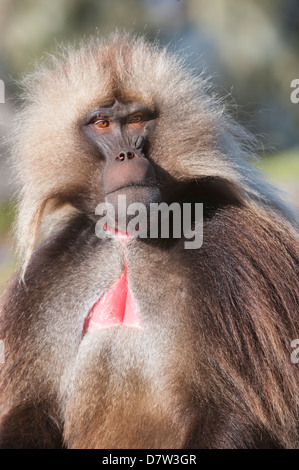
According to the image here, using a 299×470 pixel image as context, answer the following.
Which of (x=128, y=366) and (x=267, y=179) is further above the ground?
(x=267, y=179)

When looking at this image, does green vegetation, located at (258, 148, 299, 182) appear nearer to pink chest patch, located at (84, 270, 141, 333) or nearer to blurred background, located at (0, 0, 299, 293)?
blurred background, located at (0, 0, 299, 293)

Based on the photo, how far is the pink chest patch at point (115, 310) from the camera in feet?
12.7

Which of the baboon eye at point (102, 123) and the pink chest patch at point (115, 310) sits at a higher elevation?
the baboon eye at point (102, 123)

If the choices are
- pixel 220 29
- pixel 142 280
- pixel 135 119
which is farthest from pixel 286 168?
pixel 220 29

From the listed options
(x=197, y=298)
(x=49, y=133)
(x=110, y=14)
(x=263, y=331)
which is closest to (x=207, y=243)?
(x=197, y=298)

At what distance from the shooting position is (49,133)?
4.05 meters

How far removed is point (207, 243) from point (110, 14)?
14.1 metres

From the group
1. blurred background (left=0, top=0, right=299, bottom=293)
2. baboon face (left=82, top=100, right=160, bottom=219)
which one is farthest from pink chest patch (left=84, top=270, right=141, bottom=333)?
blurred background (left=0, top=0, right=299, bottom=293)

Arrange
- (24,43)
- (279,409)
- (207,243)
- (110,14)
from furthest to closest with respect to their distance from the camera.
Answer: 1. (110,14)
2. (24,43)
3. (207,243)
4. (279,409)

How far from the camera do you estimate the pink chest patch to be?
3871 mm

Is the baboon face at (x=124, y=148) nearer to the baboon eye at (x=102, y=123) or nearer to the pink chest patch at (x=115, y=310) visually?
the baboon eye at (x=102, y=123)

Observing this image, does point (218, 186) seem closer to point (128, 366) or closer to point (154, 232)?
point (154, 232)

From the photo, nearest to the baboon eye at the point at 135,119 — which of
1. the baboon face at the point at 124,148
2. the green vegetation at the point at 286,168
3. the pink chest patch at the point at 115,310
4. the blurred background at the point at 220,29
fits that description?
the baboon face at the point at 124,148

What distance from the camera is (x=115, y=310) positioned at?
155 inches
